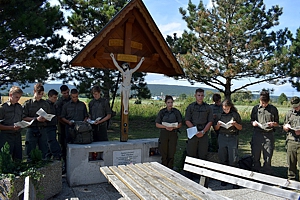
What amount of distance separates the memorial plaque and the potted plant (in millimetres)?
1240

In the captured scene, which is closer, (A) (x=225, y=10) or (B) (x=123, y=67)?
(B) (x=123, y=67)

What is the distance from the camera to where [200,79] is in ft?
44.7

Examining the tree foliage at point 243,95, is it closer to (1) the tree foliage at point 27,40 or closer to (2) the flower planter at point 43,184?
(1) the tree foliage at point 27,40

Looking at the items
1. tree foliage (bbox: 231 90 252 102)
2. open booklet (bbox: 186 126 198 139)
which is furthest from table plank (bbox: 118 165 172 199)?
tree foliage (bbox: 231 90 252 102)

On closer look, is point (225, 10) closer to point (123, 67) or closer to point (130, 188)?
point (123, 67)

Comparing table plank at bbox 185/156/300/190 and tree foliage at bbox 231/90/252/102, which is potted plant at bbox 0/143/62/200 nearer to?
table plank at bbox 185/156/300/190

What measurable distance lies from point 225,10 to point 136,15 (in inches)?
347

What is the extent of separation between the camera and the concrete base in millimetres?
5059

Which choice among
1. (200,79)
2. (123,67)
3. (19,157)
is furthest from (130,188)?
(200,79)

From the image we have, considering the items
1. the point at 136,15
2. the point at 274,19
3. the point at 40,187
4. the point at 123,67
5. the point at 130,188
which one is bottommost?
the point at 40,187

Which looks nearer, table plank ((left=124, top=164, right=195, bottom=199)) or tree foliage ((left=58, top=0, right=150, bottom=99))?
table plank ((left=124, top=164, right=195, bottom=199))

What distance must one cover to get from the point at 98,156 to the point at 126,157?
559 millimetres

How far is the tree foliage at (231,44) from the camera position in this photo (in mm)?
12312

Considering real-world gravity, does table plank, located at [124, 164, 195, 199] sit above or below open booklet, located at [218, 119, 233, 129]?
below
